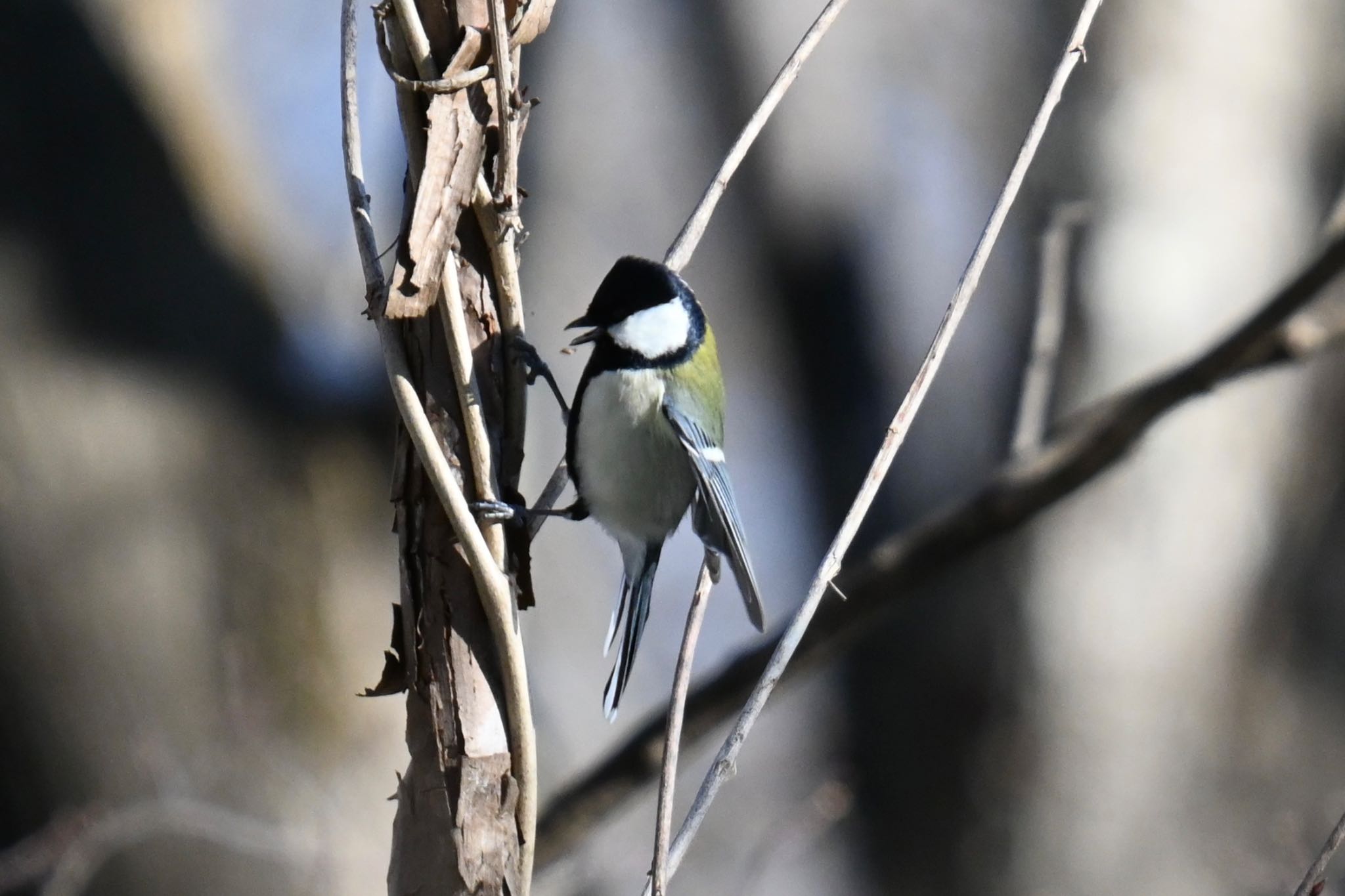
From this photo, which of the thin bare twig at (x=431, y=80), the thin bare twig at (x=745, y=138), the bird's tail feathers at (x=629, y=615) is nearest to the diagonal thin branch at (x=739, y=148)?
the thin bare twig at (x=745, y=138)

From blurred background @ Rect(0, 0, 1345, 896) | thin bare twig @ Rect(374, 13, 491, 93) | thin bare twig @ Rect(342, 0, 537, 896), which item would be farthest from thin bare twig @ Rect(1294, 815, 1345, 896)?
blurred background @ Rect(0, 0, 1345, 896)

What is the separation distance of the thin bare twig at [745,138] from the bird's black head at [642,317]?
228 mm

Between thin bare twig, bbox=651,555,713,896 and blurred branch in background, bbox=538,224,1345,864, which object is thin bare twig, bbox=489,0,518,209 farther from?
blurred branch in background, bbox=538,224,1345,864

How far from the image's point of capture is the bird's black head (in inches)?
48.7

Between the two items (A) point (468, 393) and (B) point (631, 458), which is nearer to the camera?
(A) point (468, 393)

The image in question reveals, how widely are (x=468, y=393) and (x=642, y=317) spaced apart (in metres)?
0.68

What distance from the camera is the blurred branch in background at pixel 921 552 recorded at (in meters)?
1.70

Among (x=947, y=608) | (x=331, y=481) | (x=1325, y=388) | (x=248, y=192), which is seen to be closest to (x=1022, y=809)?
(x=947, y=608)

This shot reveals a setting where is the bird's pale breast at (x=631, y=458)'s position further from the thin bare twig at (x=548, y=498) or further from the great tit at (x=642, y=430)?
the thin bare twig at (x=548, y=498)

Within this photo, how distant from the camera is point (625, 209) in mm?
2963

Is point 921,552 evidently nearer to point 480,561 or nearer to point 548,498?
point 548,498

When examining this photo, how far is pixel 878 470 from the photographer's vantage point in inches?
29.0

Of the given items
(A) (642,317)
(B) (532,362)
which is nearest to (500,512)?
(B) (532,362)

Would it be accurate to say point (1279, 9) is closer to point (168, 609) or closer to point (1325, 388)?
point (1325, 388)
